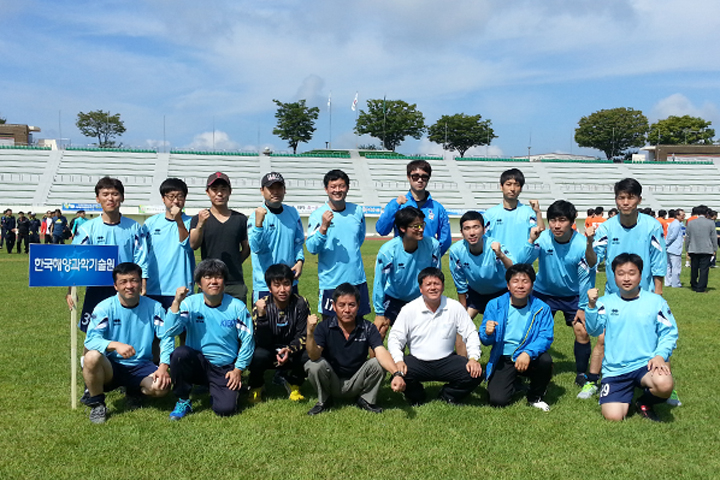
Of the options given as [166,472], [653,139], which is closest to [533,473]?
[166,472]

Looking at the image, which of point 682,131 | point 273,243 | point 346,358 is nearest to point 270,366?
point 346,358

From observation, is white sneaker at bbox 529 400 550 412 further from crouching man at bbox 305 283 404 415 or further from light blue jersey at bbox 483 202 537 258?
light blue jersey at bbox 483 202 537 258

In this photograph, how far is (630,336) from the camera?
495cm

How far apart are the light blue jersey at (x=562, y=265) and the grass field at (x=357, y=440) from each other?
1.05 meters

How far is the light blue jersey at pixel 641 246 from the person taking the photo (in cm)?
552

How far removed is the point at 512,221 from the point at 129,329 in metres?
4.00

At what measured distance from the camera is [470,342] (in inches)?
205

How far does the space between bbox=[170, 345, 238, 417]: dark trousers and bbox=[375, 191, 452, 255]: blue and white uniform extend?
215cm

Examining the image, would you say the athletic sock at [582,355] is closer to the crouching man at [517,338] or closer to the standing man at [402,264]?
the crouching man at [517,338]

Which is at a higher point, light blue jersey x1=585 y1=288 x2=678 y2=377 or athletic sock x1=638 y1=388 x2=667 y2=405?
light blue jersey x1=585 y1=288 x2=678 y2=377

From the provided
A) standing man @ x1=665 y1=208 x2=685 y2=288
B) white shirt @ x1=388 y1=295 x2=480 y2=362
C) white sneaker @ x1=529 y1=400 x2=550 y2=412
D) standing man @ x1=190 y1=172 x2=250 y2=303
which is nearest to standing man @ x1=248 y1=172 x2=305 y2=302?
standing man @ x1=190 y1=172 x2=250 y2=303

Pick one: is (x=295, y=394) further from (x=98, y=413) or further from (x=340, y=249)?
(x=98, y=413)

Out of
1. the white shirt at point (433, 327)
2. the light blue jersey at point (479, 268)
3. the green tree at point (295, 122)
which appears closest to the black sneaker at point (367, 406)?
the white shirt at point (433, 327)

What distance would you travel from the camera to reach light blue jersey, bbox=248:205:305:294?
569 cm
